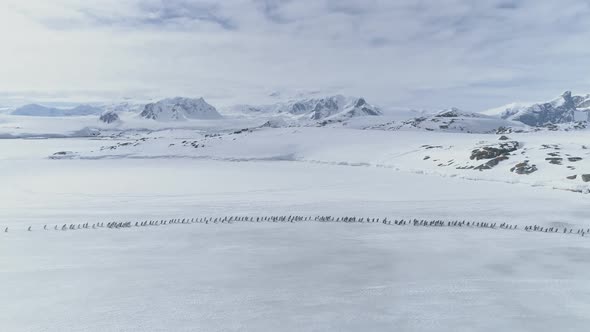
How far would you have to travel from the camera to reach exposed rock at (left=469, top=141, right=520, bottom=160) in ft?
194

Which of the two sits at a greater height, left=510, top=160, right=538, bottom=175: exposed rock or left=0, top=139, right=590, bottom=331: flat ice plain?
left=0, top=139, right=590, bottom=331: flat ice plain

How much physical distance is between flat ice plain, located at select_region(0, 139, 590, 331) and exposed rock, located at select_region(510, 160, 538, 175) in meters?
12.6

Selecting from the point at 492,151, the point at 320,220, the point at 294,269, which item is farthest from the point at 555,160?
the point at 294,269

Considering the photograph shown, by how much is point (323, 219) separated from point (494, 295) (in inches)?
582

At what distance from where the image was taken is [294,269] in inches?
688

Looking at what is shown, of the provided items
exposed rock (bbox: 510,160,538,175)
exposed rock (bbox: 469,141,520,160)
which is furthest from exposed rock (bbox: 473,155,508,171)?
exposed rock (bbox: 510,160,538,175)

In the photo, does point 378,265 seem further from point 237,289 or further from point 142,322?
point 142,322

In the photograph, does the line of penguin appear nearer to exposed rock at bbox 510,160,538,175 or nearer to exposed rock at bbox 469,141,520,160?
exposed rock at bbox 510,160,538,175

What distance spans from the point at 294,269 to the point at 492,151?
5162cm

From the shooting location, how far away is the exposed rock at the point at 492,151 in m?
59.2

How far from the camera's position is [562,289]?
1562cm

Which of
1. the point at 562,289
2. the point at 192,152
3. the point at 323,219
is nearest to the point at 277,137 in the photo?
the point at 192,152

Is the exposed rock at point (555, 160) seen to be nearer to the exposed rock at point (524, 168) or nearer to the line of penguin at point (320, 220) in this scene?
the exposed rock at point (524, 168)


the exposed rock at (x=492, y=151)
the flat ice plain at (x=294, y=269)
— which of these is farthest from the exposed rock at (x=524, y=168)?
the flat ice plain at (x=294, y=269)
